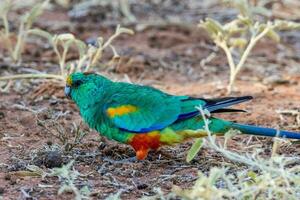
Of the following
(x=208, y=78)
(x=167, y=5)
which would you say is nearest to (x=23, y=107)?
(x=208, y=78)

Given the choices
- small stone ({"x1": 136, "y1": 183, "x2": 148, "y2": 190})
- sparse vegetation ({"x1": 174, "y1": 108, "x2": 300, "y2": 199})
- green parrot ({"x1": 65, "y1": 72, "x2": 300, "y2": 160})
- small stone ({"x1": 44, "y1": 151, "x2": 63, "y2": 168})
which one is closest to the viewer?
sparse vegetation ({"x1": 174, "y1": 108, "x2": 300, "y2": 199})

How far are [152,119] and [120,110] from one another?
19 centimetres

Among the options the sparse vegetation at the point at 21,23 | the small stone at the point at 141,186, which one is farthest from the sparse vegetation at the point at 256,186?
the sparse vegetation at the point at 21,23

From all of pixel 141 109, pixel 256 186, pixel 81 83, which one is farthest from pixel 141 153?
pixel 256 186

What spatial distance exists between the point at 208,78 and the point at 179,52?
0.90 m

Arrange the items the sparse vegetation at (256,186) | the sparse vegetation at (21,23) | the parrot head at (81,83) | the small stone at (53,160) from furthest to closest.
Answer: the sparse vegetation at (21,23)
the parrot head at (81,83)
the small stone at (53,160)
the sparse vegetation at (256,186)

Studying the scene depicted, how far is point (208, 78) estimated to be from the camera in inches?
277

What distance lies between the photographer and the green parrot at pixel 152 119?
433cm

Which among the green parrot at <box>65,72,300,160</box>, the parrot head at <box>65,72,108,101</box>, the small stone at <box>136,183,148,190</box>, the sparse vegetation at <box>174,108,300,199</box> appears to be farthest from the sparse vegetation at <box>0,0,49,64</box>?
the sparse vegetation at <box>174,108,300,199</box>

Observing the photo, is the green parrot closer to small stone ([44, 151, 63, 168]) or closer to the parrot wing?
the parrot wing

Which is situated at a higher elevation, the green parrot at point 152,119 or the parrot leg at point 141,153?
the green parrot at point 152,119

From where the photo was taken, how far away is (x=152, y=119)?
4.35 meters

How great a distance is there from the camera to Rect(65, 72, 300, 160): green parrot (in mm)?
4328

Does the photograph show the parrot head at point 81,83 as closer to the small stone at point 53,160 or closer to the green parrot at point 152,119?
the green parrot at point 152,119
